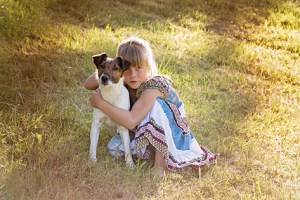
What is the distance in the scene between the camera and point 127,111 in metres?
3.62

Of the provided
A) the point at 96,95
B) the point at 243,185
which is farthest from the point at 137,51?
the point at 243,185

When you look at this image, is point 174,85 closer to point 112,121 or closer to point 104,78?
point 112,121

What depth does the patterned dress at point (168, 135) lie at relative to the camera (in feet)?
12.1

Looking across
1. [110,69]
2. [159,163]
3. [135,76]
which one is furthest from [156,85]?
[159,163]

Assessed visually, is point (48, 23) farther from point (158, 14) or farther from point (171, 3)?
point (171, 3)

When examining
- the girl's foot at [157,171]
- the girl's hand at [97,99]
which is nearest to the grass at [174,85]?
the girl's foot at [157,171]

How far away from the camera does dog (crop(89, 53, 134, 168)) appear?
328 centimetres

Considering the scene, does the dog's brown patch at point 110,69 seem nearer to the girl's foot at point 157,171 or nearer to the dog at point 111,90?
the dog at point 111,90

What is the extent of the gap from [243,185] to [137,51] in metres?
2.10

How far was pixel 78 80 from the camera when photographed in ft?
19.4

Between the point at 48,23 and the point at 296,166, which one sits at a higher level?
the point at 48,23

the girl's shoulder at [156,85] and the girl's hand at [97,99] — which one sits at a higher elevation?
the girl's shoulder at [156,85]

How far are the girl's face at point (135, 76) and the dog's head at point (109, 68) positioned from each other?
45 cm

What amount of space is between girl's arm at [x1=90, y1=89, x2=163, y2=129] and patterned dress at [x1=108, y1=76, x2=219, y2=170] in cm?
10
